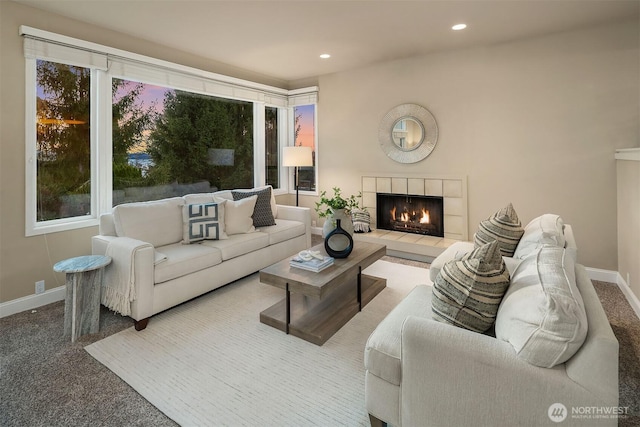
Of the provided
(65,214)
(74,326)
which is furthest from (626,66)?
(65,214)

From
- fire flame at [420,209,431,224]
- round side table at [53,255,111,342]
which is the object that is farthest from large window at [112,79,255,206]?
fire flame at [420,209,431,224]

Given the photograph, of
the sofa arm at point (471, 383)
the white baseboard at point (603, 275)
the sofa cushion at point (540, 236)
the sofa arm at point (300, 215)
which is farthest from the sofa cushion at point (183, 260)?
A: the white baseboard at point (603, 275)

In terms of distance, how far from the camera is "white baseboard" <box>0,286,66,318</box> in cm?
291

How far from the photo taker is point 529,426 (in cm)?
117

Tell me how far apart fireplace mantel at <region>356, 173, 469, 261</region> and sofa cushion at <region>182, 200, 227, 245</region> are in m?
2.09

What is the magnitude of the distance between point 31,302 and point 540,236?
14.0 feet

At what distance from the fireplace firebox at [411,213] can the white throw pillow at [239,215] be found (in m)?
2.10

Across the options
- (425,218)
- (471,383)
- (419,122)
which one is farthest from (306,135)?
(471,383)

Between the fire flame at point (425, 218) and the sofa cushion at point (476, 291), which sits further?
the fire flame at point (425, 218)

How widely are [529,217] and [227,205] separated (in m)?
3.54

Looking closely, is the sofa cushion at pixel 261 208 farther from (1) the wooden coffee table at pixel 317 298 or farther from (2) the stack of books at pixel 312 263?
(2) the stack of books at pixel 312 263

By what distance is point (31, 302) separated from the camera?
10.0 ft

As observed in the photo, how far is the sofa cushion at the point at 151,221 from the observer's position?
3031mm

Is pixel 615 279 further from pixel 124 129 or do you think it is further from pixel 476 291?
pixel 124 129
